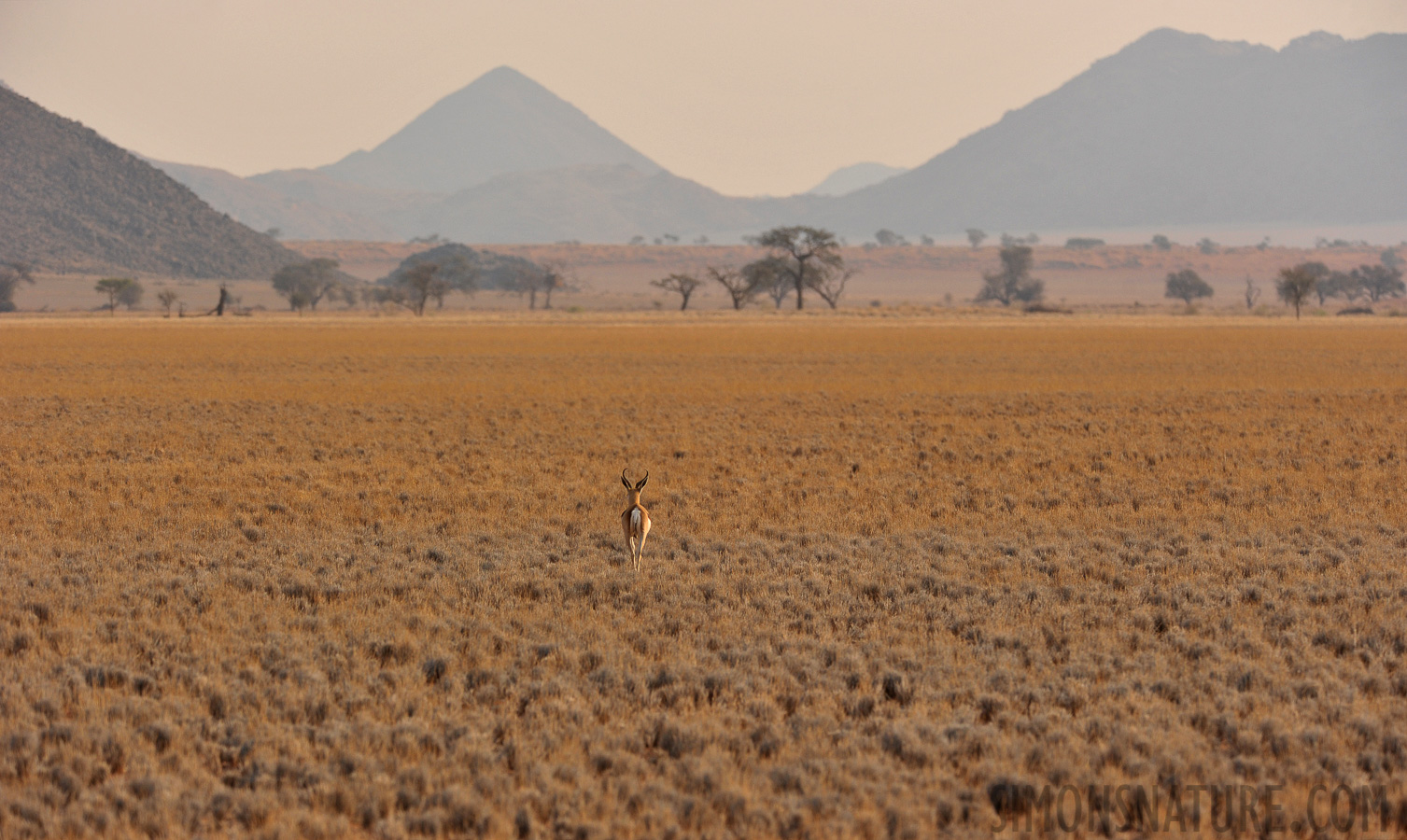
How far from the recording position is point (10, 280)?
10506 cm

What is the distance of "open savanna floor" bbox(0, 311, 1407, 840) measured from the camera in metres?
6.07

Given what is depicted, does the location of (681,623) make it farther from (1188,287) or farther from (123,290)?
(1188,287)

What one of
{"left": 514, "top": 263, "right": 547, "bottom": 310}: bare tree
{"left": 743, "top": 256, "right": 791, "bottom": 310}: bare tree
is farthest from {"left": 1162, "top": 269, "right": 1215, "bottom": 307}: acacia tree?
{"left": 514, "top": 263, "right": 547, "bottom": 310}: bare tree

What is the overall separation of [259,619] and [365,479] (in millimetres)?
7516

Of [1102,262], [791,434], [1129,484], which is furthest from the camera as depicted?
[1102,262]

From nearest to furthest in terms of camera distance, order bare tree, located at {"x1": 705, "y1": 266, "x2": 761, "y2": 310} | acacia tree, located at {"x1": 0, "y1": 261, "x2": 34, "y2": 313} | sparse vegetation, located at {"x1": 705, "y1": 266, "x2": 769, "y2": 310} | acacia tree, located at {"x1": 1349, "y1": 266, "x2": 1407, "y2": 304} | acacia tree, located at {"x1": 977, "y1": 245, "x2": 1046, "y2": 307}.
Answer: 1. acacia tree, located at {"x1": 0, "y1": 261, "x2": 34, "y2": 313}
2. bare tree, located at {"x1": 705, "y1": 266, "x2": 761, "y2": 310}
3. sparse vegetation, located at {"x1": 705, "y1": 266, "x2": 769, "y2": 310}
4. acacia tree, located at {"x1": 977, "y1": 245, "x2": 1046, "y2": 307}
5. acacia tree, located at {"x1": 1349, "y1": 266, "x2": 1407, "y2": 304}

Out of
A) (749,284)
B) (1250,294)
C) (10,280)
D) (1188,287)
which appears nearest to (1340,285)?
(1250,294)

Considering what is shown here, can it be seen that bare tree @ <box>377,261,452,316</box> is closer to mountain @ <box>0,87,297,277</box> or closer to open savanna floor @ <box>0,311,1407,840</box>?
mountain @ <box>0,87,297,277</box>

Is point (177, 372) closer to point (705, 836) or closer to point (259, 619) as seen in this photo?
point (259, 619)

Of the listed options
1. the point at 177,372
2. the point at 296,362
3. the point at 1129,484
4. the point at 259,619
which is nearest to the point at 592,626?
the point at 259,619

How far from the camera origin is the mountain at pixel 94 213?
434ft

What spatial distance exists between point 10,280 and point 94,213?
4016 centimetres

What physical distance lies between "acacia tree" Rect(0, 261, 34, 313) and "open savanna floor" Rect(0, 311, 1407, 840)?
317ft

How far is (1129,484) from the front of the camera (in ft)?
52.4
